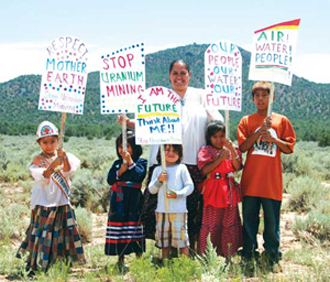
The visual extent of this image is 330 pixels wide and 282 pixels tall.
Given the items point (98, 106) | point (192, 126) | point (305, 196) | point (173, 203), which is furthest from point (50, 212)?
point (98, 106)

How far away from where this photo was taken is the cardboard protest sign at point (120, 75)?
5508mm

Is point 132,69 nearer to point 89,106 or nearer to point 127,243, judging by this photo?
point 127,243

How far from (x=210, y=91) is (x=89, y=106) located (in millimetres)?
86978

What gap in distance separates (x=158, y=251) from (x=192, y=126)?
1.91m

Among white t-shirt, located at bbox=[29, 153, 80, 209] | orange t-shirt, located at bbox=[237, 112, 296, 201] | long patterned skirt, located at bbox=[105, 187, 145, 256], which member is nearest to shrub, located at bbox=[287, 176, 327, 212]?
orange t-shirt, located at bbox=[237, 112, 296, 201]

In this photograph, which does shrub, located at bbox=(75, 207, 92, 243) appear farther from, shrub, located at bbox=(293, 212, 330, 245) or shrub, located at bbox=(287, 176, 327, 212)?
shrub, located at bbox=(287, 176, 327, 212)

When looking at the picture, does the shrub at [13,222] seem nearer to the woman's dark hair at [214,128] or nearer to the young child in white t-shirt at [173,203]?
the young child in white t-shirt at [173,203]

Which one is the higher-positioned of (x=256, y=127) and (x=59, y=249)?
(x=256, y=127)

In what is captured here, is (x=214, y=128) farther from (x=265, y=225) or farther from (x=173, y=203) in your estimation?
(x=265, y=225)

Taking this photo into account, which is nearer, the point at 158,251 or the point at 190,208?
the point at 190,208

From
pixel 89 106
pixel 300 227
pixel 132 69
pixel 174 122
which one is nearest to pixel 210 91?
pixel 174 122

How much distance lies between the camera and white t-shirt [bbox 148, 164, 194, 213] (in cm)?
545

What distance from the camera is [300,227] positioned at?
7.68 meters

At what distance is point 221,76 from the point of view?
5527mm
